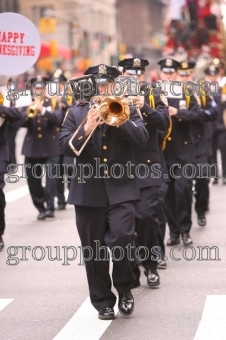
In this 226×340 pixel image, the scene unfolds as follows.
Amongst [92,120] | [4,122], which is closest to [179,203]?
[4,122]

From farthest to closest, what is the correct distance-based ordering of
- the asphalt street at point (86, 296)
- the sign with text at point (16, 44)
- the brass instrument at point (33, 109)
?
the brass instrument at point (33, 109) → the sign with text at point (16, 44) → the asphalt street at point (86, 296)

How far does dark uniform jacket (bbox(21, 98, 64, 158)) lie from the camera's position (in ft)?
47.7

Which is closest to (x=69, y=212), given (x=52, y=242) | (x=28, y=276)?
(x=52, y=242)

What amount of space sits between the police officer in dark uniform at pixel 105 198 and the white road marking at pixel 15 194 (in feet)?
29.7

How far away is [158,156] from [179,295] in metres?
1.43

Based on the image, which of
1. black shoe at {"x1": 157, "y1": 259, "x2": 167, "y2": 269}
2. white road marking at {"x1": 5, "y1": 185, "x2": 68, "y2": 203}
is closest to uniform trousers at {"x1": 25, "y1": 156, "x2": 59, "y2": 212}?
white road marking at {"x1": 5, "y1": 185, "x2": 68, "y2": 203}

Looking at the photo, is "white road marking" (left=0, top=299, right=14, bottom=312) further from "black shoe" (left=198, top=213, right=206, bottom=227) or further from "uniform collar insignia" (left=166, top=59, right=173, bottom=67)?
"black shoe" (left=198, top=213, right=206, bottom=227)

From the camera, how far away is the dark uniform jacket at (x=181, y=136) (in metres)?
11.3

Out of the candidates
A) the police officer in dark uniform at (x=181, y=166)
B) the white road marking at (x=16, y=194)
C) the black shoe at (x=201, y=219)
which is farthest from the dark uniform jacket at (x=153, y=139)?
the white road marking at (x=16, y=194)

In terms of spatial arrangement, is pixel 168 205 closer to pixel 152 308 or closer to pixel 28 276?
pixel 28 276

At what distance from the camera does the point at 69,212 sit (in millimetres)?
15047

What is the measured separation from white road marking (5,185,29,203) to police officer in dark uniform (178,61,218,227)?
4605mm

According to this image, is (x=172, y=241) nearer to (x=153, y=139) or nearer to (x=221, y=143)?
(x=153, y=139)

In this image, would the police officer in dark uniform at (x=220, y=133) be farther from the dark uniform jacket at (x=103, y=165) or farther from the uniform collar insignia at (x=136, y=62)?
the dark uniform jacket at (x=103, y=165)
